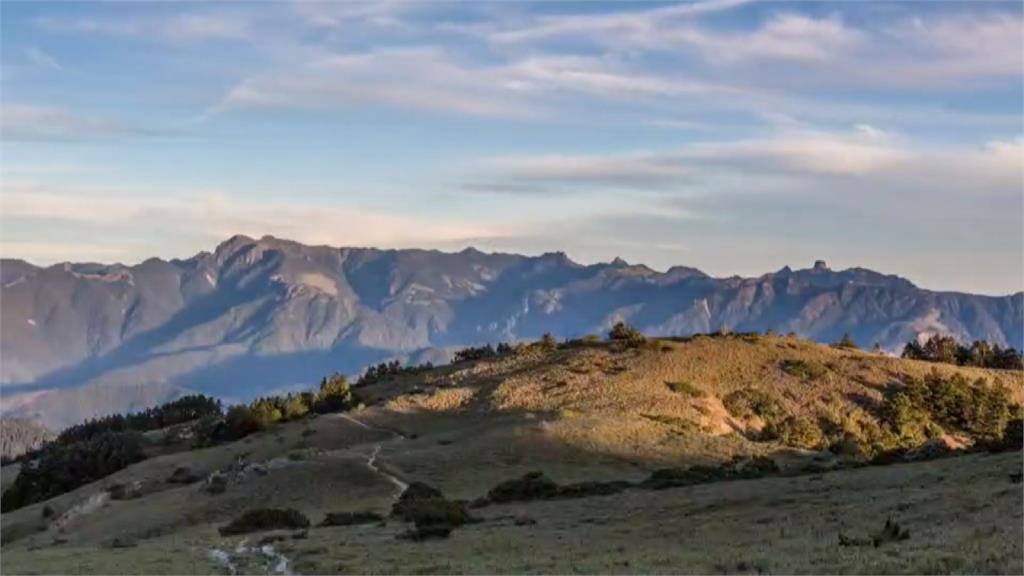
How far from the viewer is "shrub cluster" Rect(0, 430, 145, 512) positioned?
70.9 meters

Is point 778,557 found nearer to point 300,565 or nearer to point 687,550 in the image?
point 687,550

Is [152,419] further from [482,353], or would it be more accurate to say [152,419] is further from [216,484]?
[216,484]

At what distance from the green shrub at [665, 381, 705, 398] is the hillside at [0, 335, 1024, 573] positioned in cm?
20

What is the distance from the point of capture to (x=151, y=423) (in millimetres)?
95562

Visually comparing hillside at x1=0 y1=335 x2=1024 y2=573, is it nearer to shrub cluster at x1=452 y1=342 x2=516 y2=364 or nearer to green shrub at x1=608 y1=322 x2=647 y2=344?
green shrub at x1=608 y1=322 x2=647 y2=344

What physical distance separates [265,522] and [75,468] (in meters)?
37.8

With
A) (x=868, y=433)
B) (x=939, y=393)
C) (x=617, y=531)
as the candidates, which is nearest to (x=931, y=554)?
(x=617, y=531)

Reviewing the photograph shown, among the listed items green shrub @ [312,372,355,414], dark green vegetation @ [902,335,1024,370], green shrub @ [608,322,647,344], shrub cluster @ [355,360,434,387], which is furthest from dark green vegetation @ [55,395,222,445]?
dark green vegetation @ [902,335,1024,370]

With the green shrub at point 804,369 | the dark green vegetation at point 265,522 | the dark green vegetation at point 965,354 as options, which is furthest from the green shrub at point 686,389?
the dark green vegetation at point 265,522

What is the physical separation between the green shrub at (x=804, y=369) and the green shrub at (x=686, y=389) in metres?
7.66

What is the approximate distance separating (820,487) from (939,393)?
3714 centimetres

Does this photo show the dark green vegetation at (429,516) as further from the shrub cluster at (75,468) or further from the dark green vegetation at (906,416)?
the shrub cluster at (75,468)

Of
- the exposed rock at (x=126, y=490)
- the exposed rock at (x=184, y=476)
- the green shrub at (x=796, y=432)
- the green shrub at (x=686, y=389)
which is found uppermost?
the green shrub at (x=686, y=389)

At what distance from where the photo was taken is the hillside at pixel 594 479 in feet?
88.5
